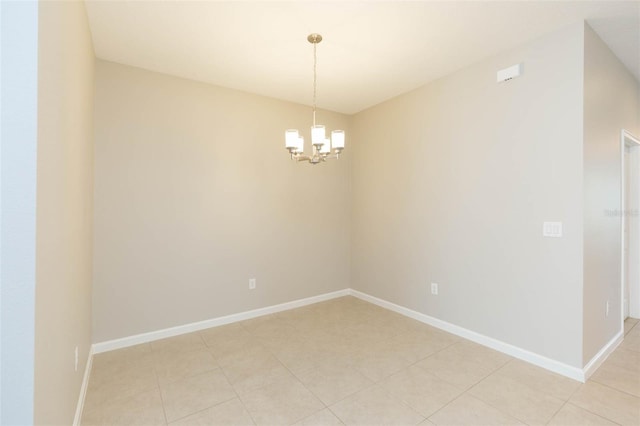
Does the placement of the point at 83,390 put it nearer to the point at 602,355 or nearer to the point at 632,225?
the point at 602,355

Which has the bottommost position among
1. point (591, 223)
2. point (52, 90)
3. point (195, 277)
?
point (195, 277)

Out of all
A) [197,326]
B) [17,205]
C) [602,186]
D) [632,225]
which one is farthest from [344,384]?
[632,225]

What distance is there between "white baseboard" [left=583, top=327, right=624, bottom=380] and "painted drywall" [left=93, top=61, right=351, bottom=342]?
2.94 m

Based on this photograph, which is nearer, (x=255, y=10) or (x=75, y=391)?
(x=75, y=391)

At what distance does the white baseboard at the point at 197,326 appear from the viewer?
2.88 meters

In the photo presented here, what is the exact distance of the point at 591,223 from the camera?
2.45 meters

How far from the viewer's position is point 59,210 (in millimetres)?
1377

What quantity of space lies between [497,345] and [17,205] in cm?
353

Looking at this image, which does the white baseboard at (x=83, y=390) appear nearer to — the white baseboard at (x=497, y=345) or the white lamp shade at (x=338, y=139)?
the white lamp shade at (x=338, y=139)

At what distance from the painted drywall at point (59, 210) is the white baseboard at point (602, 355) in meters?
3.46

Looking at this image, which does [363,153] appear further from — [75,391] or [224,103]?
[75,391]

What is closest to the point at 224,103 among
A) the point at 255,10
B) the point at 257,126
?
the point at 257,126

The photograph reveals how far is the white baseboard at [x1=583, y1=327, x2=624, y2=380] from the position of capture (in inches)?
93.8

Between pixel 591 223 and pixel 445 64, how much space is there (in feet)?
6.46
